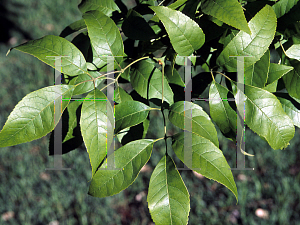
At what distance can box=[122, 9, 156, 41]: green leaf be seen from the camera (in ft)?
2.59

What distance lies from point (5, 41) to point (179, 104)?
3.86 m

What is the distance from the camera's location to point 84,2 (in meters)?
0.96

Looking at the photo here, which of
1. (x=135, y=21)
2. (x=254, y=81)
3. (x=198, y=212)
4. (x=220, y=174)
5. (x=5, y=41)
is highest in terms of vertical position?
(x=135, y=21)

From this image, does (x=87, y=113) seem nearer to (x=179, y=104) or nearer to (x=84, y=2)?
(x=179, y=104)

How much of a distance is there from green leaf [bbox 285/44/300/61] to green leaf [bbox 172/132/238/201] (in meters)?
0.34

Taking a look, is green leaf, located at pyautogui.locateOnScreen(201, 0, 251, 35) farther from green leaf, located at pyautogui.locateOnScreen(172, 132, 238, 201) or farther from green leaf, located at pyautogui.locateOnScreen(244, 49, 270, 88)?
green leaf, located at pyautogui.locateOnScreen(172, 132, 238, 201)

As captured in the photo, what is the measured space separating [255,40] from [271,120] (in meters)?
0.19

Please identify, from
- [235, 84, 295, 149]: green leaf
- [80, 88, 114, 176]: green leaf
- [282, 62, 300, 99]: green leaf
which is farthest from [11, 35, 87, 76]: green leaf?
[282, 62, 300, 99]: green leaf

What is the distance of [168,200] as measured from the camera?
2.08 ft

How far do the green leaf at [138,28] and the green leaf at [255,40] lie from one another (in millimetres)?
219

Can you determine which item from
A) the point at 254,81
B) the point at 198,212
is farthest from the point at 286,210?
the point at 254,81

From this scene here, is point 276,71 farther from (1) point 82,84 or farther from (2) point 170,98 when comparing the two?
(1) point 82,84

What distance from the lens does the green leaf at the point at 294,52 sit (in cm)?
74

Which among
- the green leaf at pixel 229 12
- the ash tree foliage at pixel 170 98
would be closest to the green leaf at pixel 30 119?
the ash tree foliage at pixel 170 98
